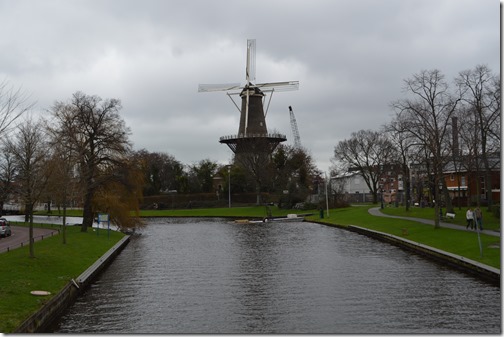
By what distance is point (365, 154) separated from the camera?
108 m

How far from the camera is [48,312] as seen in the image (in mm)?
16766

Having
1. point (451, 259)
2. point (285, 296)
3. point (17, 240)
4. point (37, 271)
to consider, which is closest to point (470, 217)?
point (451, 259)

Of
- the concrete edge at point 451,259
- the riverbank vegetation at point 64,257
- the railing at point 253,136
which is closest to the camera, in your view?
the riverbank vegetation at point 64,257

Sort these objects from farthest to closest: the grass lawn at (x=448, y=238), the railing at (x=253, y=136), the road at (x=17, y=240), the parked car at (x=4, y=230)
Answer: the railing at (x=253, y=136) < the parked car at (x=4, y=230) < the road at (x=17, y=240) < the grass lawn at (x=448, y=238)

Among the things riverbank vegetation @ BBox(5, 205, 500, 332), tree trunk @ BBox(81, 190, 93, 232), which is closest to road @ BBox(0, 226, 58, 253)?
riverbank vegetation @ BBox(5, 205, 500, 332)

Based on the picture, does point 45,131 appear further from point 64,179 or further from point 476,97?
point 476,97

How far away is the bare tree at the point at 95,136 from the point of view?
44781 millimetres

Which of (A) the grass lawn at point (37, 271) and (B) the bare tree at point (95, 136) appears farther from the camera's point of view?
(B) the bare tree at point (95, 136)

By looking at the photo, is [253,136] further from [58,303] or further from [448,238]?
[58,303]

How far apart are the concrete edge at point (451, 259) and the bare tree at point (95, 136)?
2323 cm

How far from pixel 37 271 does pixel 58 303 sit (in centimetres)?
514

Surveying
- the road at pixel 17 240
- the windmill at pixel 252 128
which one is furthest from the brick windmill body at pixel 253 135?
the road at pixel 17 240

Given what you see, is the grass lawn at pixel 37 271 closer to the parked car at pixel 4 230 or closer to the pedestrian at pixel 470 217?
the parked car at pixel 4 230

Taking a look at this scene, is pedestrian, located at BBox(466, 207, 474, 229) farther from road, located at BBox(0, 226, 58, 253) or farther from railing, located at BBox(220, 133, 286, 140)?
railing, located at BBox(220, 133, 286, 140)
